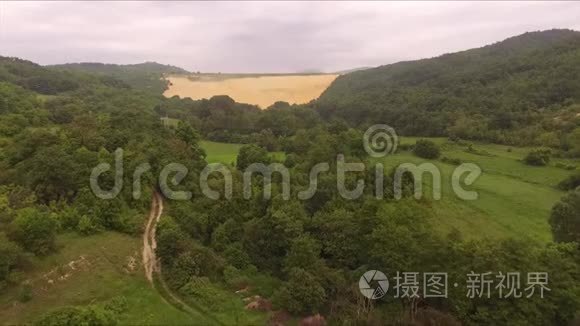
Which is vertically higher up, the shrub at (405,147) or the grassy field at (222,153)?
the shrub at (405,147)

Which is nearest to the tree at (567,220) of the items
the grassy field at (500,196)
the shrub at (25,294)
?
the grassy field at (500,196)

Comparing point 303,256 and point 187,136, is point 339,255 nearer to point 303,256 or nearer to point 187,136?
point 303,256

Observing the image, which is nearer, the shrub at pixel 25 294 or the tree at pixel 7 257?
the shrub at pixel 25 294

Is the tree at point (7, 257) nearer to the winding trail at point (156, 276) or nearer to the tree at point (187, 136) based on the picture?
the winding trail at point (156, 276)

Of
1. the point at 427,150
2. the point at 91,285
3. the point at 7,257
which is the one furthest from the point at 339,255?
the point at 427,150

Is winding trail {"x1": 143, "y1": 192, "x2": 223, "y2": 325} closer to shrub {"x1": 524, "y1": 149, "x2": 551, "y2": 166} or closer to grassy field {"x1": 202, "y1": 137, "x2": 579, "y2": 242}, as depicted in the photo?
grassy field {"x1": 202, "y1": 137, "x2": 579, "y2": 242}

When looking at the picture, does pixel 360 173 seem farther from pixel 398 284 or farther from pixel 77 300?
pixel 77 300
